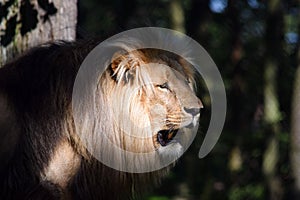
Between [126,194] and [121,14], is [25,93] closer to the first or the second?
[126,194]

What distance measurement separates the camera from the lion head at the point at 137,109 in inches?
177

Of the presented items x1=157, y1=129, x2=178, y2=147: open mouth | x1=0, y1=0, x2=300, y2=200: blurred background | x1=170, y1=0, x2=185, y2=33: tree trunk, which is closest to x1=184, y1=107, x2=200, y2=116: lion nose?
x1=157, y1=129, x2=178, y2=147: open mouth

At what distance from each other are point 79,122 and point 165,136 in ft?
1.48

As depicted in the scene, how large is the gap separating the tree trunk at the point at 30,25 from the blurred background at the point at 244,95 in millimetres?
2155

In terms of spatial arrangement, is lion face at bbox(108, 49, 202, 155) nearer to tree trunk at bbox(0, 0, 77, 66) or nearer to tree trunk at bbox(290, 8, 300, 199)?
tree trunk at bbox(0, 0, 77, 66)

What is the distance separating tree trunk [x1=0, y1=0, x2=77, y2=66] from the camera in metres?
5.52

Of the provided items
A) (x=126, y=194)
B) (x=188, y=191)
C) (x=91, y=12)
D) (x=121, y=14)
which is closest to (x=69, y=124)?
(x=126, y=194)

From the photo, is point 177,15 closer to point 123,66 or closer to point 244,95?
point 244,95

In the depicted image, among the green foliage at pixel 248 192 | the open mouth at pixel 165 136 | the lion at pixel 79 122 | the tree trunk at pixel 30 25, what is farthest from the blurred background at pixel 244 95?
the lion at pixel 79 122

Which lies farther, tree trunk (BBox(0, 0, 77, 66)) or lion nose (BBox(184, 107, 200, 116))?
tree trunk (BBox(0, 0, 77, 66))

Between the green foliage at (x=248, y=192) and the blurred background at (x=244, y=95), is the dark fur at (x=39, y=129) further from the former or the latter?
the green foliage at (x=248, y=192)

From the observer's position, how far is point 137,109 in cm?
453

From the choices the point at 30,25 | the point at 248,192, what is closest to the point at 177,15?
the point at 248,192

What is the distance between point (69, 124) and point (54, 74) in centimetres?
28
